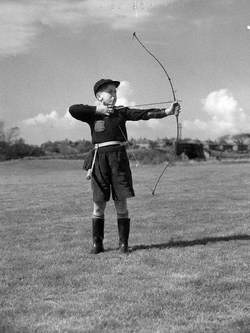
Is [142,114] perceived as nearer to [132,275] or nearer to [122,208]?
[122,208]

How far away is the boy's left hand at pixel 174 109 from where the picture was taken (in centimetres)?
734

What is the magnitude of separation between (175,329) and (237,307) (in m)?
0.77

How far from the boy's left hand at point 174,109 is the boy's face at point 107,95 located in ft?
2.36

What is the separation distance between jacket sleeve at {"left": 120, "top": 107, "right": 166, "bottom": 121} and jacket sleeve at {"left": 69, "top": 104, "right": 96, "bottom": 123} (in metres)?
0.38

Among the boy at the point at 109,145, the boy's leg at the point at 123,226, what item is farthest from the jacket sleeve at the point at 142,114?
the boy's leg at the point at 123,226

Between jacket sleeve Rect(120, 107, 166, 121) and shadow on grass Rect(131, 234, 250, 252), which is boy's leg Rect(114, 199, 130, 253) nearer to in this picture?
shadow on grass Rect(131, 234, 250, 252)

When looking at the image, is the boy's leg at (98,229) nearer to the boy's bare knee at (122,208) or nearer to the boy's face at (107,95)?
the boy's bare knee at (122,208)

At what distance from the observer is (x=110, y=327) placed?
4637 mm

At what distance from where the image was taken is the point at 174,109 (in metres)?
7.34

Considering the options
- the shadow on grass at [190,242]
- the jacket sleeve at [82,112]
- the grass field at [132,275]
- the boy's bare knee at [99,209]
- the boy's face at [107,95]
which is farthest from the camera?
the shadow on grass at [190,242]

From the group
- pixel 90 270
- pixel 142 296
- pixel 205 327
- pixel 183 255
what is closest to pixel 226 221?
pixel 183 255

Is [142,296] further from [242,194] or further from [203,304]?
[242,194]

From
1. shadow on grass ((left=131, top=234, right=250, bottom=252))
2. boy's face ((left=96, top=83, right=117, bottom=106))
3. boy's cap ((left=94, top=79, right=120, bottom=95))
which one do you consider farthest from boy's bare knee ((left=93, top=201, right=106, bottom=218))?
boy's cap ((left=94, top=79, right=120, bottom=95))

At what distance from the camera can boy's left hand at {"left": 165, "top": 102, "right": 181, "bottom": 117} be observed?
24.1 feet
